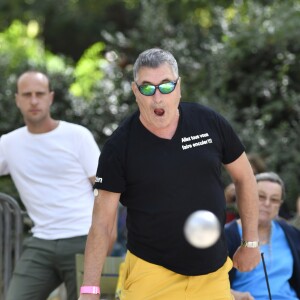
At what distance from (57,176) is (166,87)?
1.71 metres

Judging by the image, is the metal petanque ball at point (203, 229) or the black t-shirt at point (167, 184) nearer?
the metal petanque ball at point (203, 229)

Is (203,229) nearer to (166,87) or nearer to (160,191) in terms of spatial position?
(160,191)

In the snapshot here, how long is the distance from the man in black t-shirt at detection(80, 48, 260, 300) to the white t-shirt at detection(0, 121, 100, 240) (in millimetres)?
1420

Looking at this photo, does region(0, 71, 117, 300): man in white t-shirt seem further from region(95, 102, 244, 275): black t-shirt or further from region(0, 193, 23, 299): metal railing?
region(95, 102, 244, 275): black t-shirt

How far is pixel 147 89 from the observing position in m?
3.76

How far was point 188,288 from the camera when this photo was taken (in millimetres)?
3752

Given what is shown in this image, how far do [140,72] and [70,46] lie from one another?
39.8 feet

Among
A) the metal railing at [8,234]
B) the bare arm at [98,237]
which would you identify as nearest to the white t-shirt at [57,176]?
the metal railing at [8,234]

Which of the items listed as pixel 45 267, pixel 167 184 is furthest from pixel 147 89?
pixel 45 267

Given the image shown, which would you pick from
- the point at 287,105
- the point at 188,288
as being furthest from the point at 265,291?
the point at 287,105

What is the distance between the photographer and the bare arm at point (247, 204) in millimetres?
4027

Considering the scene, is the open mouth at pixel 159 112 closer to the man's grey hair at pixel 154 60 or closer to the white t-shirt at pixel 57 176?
the man's grey hair at pixel 154 60

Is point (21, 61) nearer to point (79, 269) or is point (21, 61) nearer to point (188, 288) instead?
point (79, 269)

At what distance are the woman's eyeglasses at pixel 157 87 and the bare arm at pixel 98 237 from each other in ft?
→ 1.66
